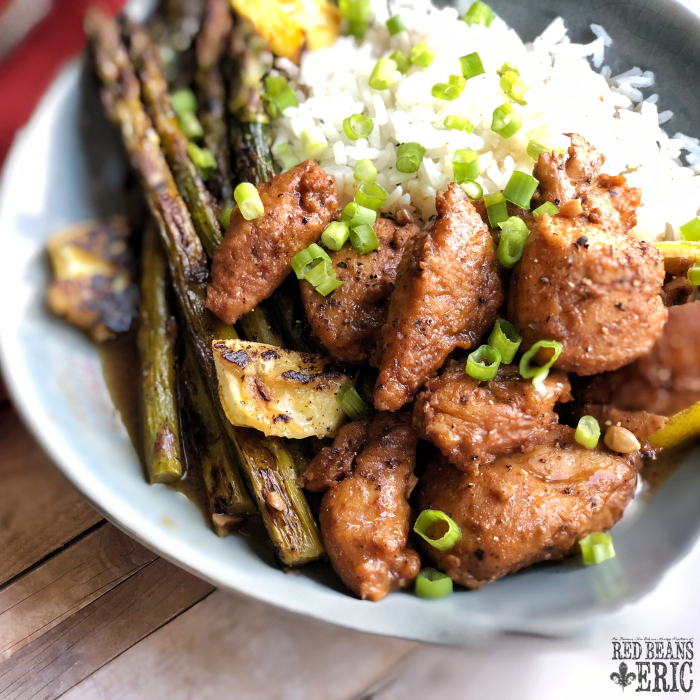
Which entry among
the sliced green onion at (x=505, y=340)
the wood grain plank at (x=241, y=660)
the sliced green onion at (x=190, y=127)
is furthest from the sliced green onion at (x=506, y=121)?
the wood grain plank at (x=241, y=660)

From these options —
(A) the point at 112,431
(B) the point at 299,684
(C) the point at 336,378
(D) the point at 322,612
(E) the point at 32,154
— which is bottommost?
(B) the point at 299,684

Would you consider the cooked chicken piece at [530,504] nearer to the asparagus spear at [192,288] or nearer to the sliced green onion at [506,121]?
the asparagus spear at [192,288]

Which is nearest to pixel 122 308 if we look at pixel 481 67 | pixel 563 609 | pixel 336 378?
pixel 336 378

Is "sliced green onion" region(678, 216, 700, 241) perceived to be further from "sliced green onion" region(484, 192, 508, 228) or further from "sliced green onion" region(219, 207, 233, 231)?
"sliced green onion" region(219, 207, 233, 231)

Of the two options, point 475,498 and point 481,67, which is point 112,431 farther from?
point 481,67

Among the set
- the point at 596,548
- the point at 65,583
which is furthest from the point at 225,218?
the point at 596,548

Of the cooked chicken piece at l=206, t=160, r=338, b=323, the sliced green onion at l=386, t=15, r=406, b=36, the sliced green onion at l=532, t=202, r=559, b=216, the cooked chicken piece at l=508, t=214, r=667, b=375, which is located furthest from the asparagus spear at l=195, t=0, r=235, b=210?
the cooked chicken piece at l=508, t=214, r=667, b=375
